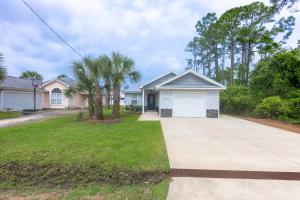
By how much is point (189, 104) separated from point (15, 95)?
19.0 metres

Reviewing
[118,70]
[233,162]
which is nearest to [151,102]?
[118,70]

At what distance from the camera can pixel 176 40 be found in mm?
22234

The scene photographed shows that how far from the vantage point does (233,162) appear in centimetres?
558

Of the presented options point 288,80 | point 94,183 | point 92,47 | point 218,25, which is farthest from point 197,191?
point 218,25

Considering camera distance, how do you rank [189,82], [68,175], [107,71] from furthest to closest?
1. [189,82]
2. [107,71]
3. [68,175]

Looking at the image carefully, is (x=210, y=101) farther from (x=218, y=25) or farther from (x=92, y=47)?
(x=218, y=25)

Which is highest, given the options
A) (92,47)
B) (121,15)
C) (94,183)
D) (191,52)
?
(191,52)

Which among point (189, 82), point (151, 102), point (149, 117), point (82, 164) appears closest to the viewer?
point (82, 164)

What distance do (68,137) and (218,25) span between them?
99.8 feet

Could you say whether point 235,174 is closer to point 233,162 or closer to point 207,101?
point 233,162

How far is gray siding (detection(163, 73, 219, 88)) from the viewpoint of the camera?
57.4 feet

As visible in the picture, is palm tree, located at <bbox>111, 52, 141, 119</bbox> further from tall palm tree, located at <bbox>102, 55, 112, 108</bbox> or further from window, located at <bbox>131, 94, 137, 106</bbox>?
window, located at <bbox>131, 94, 137, 106</bbox>

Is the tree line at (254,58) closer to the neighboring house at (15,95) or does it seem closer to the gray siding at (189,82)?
the gray siding at (189,82)

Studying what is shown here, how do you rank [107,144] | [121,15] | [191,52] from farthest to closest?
[191,52] → [121,15] → [107,144]
